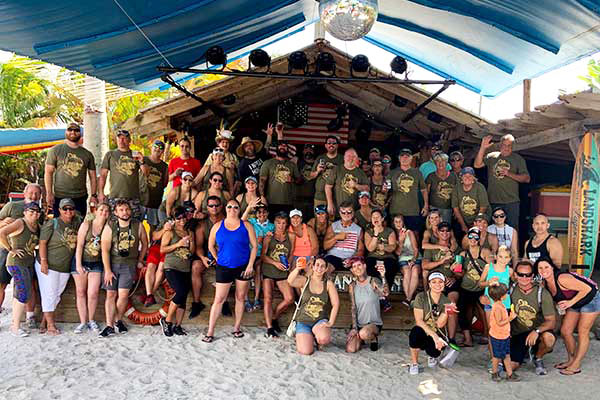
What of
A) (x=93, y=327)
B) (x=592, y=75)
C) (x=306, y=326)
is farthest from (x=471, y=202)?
(x=592, y=75)

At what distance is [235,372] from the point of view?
4852mm

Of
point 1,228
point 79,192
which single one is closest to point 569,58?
point 79,192

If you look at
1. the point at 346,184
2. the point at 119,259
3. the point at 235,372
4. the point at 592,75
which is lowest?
the point at 235,372

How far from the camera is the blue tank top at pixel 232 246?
5.64 metres

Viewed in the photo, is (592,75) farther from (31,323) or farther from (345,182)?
(31,323)

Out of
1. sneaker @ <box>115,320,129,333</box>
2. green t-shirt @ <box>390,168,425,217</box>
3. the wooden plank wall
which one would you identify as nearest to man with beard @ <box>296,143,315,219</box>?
green t-shirt @ <box>390,168,425,217</box>

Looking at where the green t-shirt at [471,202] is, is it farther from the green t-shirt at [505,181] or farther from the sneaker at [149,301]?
the sneaker at [149,301]

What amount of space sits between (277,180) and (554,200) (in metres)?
5.43

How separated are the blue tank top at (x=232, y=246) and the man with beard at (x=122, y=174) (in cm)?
143

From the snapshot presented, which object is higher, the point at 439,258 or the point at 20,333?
the point at 439,258

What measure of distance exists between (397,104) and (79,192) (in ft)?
18.8

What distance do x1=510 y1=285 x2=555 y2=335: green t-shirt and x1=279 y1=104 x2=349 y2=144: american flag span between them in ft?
19.9

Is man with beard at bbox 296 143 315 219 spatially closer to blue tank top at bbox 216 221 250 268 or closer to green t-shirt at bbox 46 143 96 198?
blue tank top at bbox 216 221 250 268

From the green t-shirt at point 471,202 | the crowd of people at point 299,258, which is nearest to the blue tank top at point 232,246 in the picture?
the crowd of people at point 299,258
